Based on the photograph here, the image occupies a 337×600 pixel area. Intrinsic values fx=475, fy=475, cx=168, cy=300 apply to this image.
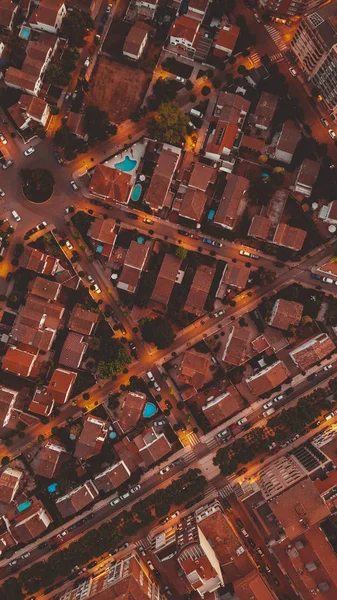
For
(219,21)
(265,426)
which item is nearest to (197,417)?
(265,426)

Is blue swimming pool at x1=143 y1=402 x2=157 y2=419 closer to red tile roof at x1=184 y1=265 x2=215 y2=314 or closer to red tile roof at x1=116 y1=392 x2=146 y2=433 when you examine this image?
red tile roof at x1=116 y1=392 x2=146 y2=433

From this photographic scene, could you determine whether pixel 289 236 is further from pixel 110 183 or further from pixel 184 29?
pixel 184 29

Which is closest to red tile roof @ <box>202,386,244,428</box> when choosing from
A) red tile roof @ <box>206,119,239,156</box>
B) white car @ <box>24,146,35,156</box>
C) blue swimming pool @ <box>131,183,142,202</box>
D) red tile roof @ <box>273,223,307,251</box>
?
red tile roof @ <box>273,223,307,251</box>

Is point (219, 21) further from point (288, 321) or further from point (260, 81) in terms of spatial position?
point (288, 321)

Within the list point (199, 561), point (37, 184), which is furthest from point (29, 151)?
point (199, 561)

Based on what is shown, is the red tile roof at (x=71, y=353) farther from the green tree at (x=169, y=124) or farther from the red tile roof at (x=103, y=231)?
the green tree at (x=169, y=124)

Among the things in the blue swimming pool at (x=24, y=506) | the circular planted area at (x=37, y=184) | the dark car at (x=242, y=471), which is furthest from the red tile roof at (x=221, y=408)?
the circular planted area at (x=37, y=184)

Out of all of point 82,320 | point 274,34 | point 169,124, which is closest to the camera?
point 169,124
